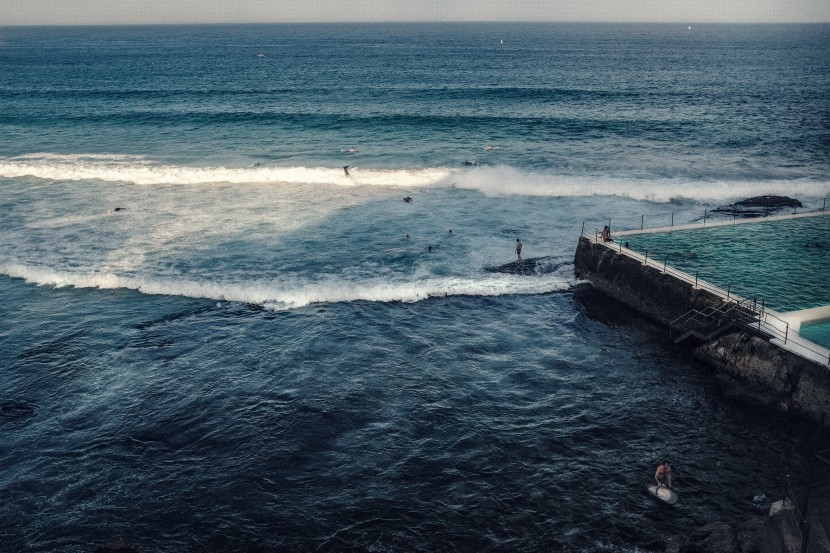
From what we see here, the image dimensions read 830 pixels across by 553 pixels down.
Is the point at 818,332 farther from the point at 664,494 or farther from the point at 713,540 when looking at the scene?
the point at 713,540

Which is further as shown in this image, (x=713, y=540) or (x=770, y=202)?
(x=770, y=202)

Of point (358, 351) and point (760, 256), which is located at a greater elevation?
point (760, 256)

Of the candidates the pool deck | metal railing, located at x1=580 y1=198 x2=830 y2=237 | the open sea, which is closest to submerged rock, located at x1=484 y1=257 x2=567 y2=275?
the open sea

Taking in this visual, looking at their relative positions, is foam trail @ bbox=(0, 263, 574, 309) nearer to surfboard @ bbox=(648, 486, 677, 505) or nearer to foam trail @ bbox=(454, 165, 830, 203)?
surfboard @ bbox=(648, 486, 677, 505)

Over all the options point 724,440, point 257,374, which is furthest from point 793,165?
point 257,374

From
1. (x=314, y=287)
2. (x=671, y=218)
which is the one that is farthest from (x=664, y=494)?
(x=671, y=218)

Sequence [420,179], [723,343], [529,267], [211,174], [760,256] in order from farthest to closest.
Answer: [211,174], [420,179], [529,267], [760,256], [723,343]

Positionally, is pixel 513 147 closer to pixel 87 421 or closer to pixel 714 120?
pixel 714 120
